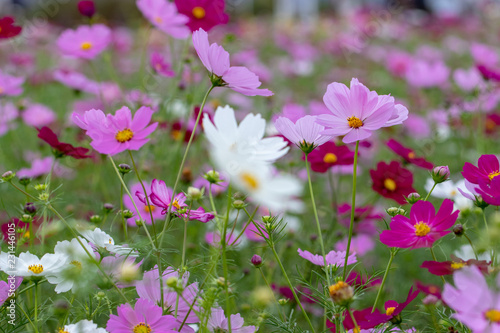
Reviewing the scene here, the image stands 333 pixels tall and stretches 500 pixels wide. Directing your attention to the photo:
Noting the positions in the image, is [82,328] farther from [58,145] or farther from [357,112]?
[357,112]

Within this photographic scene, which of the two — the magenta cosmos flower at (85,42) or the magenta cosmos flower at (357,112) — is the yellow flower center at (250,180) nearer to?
the magenta cosmos flower at (357,112)

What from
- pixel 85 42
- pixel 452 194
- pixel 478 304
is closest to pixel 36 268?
pixel 478 304

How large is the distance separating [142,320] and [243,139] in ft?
0.79

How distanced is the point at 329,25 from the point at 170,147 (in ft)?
11.7

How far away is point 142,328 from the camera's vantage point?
0.61 meters

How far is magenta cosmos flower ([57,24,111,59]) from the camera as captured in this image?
1.26 metres

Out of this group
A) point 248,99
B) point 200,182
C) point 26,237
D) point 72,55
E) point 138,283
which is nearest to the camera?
point 138,283

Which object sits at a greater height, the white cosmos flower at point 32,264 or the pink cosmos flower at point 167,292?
the white cosmos flower at point 32,264

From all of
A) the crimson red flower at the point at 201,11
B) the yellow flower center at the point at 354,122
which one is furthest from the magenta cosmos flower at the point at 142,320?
the crimson red flower at the point at 201,11

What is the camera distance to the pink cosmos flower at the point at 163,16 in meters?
1.15

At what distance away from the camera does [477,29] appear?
454 centimetres

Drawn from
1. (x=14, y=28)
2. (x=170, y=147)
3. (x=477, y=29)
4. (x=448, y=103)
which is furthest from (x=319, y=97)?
(x=477, y=29)

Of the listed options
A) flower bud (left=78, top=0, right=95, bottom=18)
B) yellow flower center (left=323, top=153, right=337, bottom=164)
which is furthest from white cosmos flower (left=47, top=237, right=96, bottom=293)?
flower bud (left=78, top=0, right=95, bottom=18)

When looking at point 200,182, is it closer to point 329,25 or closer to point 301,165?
point 301,165
